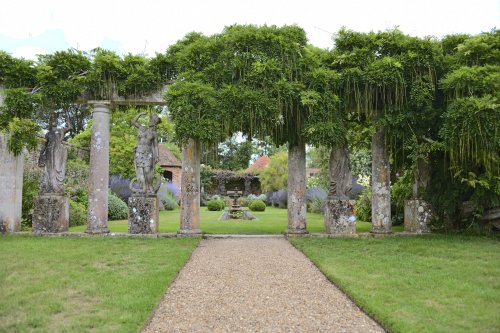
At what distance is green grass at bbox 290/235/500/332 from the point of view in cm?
425

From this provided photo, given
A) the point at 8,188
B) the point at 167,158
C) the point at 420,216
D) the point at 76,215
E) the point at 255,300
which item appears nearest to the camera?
the point at 255,300

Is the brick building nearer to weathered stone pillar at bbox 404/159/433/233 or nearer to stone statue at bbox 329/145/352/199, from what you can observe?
stone statue at bbox 329/145/352/199

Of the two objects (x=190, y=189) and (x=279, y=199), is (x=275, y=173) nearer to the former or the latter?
(x=279, y=199)

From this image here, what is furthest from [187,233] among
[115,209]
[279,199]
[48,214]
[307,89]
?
[279,199]

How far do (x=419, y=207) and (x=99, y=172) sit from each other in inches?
309

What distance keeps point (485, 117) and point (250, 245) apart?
5.50m

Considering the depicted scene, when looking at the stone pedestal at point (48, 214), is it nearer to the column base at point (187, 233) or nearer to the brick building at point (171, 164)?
the column base at point (187, 233)

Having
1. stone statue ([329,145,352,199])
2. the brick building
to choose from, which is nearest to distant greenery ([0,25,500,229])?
stone statue ([329,145,352,199])

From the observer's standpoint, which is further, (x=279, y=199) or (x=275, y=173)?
(x=275, y=173)

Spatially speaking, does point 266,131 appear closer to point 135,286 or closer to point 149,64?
point 149,64

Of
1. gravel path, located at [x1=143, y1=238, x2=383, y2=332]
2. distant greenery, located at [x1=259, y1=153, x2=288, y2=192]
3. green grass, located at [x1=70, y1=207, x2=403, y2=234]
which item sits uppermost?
distant greenery, located at [x1=259, y1=153, x2=288, y2=192]

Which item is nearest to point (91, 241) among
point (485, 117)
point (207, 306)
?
point (207, 306)

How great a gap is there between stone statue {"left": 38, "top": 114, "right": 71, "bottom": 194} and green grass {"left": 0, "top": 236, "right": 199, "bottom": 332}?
1865mm

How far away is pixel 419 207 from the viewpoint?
36.4ft
